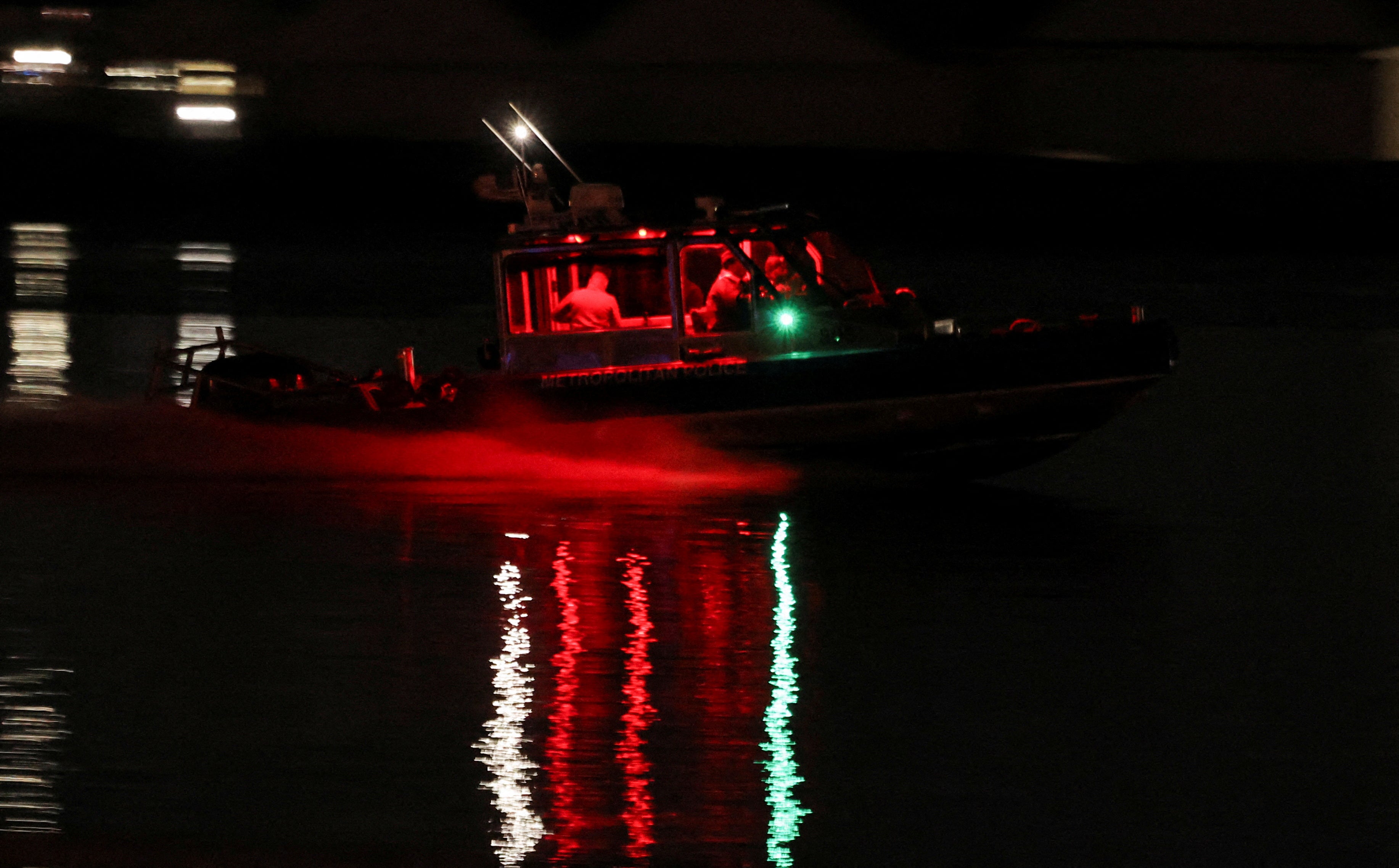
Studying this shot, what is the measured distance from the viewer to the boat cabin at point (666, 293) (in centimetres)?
1323

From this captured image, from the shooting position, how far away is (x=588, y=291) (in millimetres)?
13516

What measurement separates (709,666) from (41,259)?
78.0ft

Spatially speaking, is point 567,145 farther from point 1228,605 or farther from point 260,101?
point 1228,605

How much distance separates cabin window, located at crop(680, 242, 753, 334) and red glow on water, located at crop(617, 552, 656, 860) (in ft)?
7.31

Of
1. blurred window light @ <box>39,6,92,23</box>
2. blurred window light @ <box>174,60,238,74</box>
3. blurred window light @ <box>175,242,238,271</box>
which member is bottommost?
blurred window light @ <box>175,242,238,271</box>

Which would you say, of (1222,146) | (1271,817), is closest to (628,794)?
→ (1271,817)

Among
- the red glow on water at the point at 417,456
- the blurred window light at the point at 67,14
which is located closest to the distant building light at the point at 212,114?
the blurred window light at the point at 67,14

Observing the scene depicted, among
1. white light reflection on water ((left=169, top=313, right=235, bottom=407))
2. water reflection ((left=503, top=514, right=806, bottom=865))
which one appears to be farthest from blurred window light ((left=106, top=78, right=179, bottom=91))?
water reflection ((left=503, top=514, right=806, bottom=865))

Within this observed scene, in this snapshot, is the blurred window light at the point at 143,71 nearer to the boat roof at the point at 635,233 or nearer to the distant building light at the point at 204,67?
the distant building light at the point at 204,67

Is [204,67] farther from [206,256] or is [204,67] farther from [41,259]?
[41,259]

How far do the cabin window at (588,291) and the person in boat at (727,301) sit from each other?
0.28m

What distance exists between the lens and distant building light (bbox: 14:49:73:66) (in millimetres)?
40938

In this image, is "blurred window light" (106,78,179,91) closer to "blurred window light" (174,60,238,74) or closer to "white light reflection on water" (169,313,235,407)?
"blurred window light" (174,60,238,74)

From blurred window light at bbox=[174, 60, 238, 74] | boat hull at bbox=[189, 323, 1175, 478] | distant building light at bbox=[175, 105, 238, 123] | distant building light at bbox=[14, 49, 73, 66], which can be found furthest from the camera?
distant building light at bbox=[14, 49, 73, 66]
